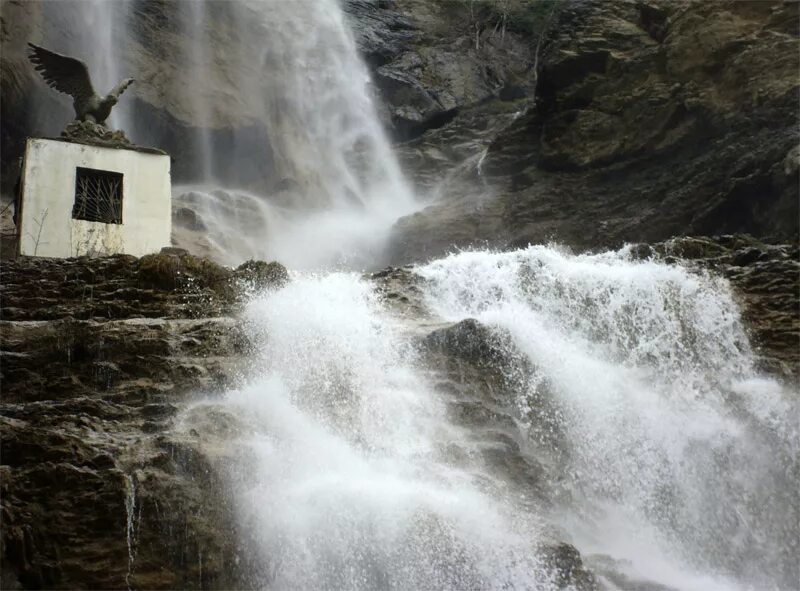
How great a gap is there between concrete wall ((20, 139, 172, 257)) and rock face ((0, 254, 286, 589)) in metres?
2.40

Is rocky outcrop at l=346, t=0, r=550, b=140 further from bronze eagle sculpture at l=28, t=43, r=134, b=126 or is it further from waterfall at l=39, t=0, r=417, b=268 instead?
bronze eagle sculpture at l=28, t=43, r=134, b=126

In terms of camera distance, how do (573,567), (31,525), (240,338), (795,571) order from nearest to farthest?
(31,525) < (573,567) < (795,571) < (240,338)

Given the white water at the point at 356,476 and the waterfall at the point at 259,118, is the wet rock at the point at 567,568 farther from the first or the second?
the waterfall at the point at 259,118

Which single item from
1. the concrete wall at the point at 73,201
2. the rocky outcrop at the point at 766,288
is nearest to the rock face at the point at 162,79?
the concrete wall at the point at 73,201

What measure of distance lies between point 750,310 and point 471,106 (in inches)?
640

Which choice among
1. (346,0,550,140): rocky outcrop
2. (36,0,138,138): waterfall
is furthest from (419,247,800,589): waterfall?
(346,0,550,140): rocky outcrop

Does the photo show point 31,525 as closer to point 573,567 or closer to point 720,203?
point 573,567

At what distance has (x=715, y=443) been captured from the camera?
10.0 m

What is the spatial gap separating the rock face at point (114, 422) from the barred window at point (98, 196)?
2935 millimetres

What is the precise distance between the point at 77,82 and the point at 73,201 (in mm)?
2951

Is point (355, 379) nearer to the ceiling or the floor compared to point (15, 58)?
nearer to the floor

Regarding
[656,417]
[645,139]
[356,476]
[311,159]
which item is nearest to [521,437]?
[656,417]

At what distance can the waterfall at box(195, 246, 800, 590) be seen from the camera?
7645mm

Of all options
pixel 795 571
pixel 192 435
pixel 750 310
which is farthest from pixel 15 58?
pixel 795 571
